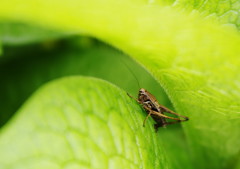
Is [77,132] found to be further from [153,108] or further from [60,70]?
[60,70]

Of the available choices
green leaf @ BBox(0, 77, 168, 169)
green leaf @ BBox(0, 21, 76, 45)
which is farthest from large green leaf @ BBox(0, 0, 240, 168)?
green leaf @ BBox(0, 21, 76, 45)

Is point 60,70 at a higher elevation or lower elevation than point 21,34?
lower

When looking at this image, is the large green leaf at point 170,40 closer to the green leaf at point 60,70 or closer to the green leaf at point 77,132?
the green leaf at point 77,132

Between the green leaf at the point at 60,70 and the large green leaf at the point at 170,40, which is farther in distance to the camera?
the green leaf at the point at 60,70

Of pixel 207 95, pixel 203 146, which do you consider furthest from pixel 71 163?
pixel 203 146

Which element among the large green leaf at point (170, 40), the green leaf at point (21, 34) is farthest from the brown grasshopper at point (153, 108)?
the green leaf at point (21, 34)

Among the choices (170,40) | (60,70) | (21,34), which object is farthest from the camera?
(60,70)

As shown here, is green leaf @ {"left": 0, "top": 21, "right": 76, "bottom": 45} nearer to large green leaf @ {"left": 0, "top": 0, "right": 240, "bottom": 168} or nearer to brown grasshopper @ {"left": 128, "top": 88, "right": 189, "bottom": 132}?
brown grasshopper @ {"left": 128, "top": 88, "right": 189, "bottom": 132}

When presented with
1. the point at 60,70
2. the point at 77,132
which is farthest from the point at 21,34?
the point at 77,132

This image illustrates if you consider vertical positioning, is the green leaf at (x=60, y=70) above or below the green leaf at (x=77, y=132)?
below
